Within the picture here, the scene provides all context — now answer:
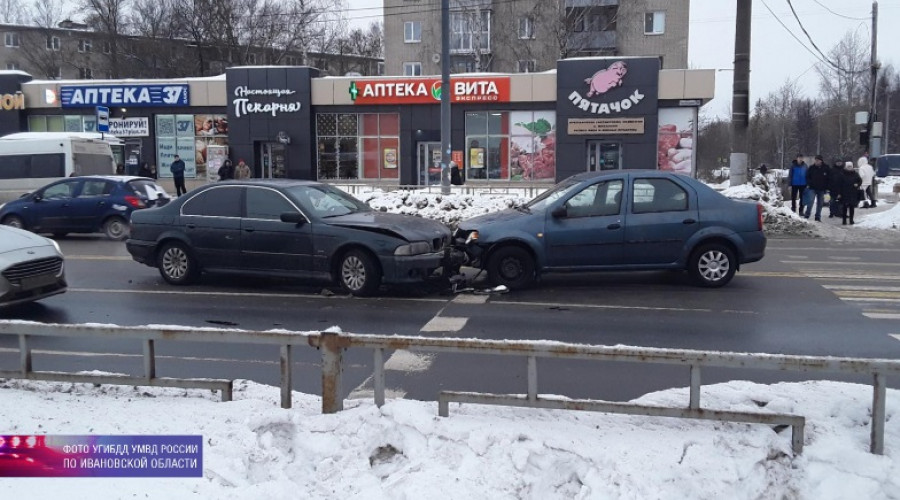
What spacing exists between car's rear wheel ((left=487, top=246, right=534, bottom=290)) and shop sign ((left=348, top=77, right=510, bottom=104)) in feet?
71.8

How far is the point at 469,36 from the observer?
157 feet

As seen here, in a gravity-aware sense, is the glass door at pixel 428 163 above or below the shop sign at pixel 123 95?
below

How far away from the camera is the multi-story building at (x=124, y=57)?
54219mm

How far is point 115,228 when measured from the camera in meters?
18.2

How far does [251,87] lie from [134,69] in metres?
26.9

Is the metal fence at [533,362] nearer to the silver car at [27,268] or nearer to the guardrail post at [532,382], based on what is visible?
the guardrail post at [532,382]

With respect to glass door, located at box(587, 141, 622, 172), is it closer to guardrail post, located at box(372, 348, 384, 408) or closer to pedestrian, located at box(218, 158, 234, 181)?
pedestrian, located at box(218, 158, 234, 181)

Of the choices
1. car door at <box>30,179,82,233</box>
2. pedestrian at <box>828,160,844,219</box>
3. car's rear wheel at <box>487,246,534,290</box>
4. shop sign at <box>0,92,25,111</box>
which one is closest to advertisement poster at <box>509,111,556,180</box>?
pedestrian at <box>828,160,844,219</box>

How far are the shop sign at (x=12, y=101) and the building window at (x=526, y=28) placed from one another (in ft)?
87.8

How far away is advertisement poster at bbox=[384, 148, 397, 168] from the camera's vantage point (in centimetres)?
3416

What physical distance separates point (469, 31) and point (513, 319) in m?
40.6

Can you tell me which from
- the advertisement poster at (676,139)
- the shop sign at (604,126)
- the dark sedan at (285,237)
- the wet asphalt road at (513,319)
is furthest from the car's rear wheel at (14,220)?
the advertisement poster at (676,139)

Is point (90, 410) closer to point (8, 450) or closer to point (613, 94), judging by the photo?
point (8, 450)

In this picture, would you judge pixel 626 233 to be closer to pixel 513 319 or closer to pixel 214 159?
pixel 513 319
